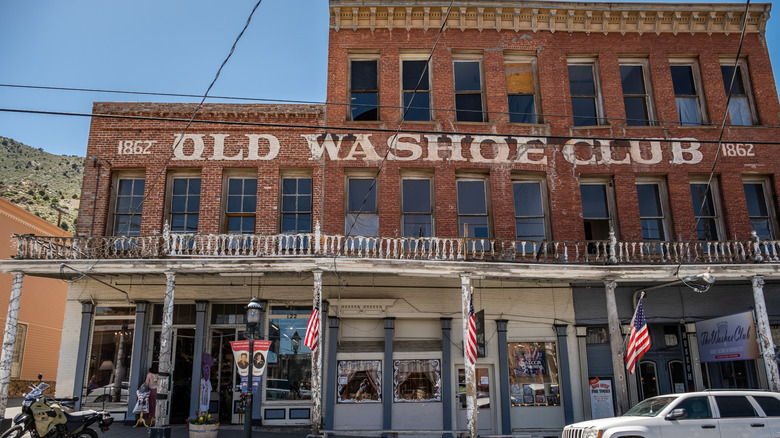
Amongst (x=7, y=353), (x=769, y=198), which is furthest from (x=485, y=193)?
(x=7, y=353)

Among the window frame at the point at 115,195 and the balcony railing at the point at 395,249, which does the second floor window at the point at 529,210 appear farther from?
the window frame at the point at 115,195

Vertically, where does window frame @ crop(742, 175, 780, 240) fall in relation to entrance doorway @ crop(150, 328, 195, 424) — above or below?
above

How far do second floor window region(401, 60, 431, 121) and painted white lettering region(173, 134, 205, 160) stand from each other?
6.37 m

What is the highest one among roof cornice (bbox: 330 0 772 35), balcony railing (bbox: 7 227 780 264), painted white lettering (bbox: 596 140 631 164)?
roof cornice (bbox: 330 0 772 35)

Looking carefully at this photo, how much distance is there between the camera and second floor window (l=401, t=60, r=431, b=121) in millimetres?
19188

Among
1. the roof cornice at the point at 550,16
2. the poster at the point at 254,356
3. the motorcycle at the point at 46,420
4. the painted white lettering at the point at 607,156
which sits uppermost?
the roof cornice at the point at 550,16

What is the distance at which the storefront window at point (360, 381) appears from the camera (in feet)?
56.9

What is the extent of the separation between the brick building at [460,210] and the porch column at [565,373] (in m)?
0.04

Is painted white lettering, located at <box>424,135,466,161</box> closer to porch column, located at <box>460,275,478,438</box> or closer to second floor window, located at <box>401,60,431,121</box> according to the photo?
second floor window, located at <box>401,60,431,121</box>

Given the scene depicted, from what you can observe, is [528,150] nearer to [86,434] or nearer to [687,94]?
[687,94]

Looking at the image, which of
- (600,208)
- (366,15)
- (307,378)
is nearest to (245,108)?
(366,15)

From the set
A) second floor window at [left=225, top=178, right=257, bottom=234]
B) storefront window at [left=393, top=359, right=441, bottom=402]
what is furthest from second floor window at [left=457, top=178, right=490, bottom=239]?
second floor window at [left=225, top=178, right=257, bottom=234]

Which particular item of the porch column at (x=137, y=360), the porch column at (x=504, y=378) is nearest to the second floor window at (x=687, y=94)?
the porch column at (x=504, y=378)

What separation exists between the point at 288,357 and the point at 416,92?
918cm
